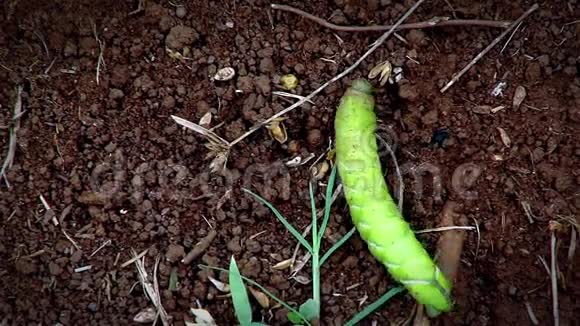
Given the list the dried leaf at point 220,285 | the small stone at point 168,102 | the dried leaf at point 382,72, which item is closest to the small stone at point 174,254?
the dried leaf at point 220,285

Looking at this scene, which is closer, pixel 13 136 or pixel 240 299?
pixel 240 299

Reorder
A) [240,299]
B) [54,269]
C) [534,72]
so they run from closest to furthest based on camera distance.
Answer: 1. [240,299]
2. [54,269]
3. [534,72]

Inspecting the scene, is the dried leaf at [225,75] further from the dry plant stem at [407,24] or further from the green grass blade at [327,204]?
the green grass blade at [327,204]

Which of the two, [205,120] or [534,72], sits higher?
[534,72]

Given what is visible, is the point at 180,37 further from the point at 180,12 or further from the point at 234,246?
the point at 234,246

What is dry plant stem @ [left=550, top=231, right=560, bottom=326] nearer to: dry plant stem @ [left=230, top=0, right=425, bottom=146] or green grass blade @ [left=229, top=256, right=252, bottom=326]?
dry plant stem @ [left=230, top=0, right=425, bottom=146]

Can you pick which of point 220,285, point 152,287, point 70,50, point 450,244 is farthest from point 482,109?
point 70,50

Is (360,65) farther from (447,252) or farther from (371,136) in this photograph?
(447,252)
